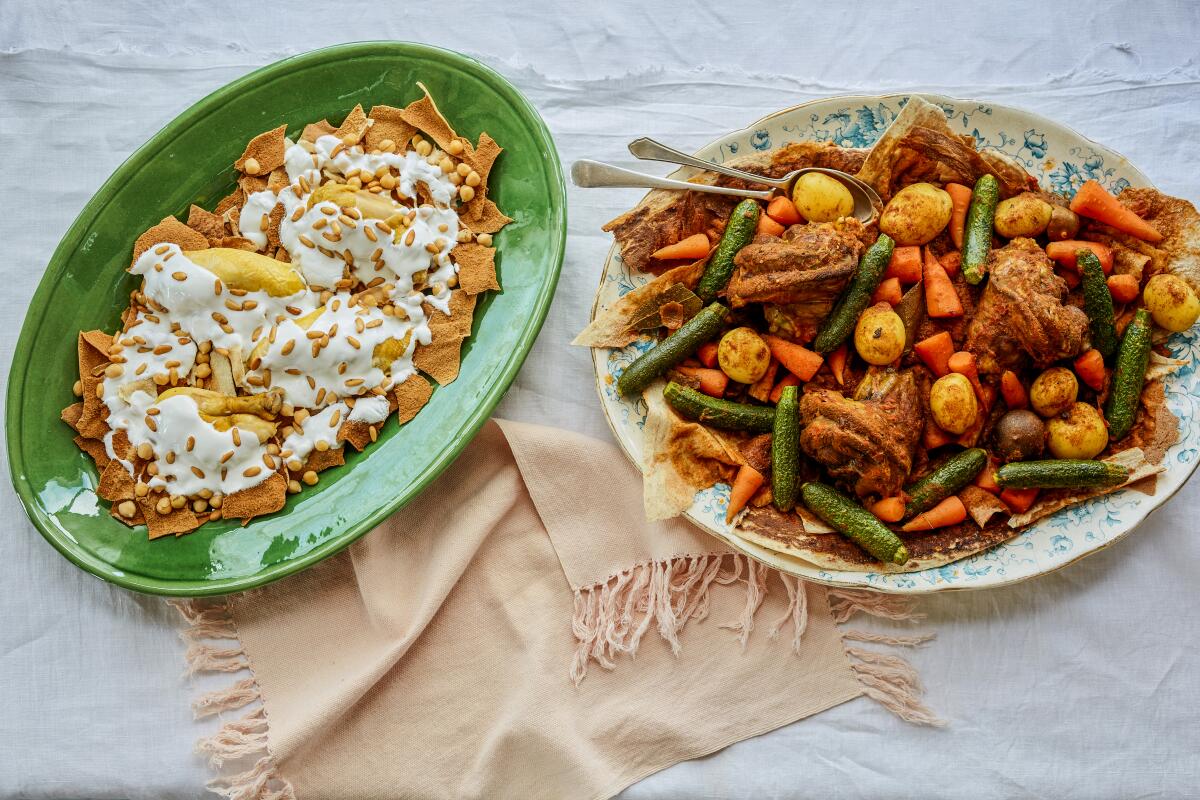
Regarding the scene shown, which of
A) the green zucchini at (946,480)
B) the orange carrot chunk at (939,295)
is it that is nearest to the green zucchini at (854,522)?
the green zucchini at (946,480)

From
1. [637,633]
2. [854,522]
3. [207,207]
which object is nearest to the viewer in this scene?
[854,522]

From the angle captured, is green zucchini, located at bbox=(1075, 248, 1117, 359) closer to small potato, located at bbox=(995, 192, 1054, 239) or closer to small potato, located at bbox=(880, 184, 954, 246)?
small potato, located at bbox=(995, 192, 1054, 239)

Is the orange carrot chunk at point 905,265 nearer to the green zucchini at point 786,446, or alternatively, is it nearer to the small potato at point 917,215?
the small potato at point 917,215

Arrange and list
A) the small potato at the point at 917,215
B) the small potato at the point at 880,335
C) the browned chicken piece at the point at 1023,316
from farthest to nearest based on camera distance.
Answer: the small potato at the point at 917,215, the small potato at the point at 880,335, the browned chicken piece at the point at 1023,316

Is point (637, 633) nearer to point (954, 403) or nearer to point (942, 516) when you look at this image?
point (942, 516)

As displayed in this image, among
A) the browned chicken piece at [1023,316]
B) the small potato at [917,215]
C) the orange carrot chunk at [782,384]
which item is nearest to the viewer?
the browned chicken piece at [1023,316]

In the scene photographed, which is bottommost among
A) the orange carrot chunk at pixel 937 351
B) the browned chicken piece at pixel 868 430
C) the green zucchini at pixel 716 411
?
the green zucchini at pixel 716 411

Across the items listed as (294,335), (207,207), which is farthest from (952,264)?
(207,207)
